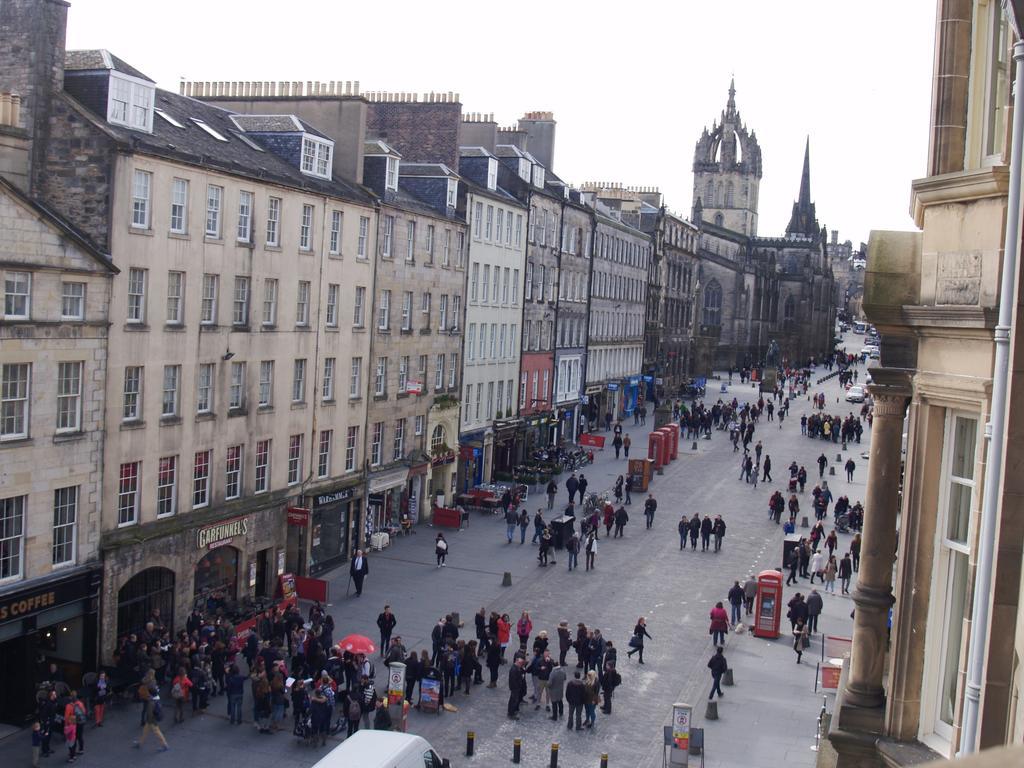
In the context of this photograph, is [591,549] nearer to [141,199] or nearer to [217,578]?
[217,578]

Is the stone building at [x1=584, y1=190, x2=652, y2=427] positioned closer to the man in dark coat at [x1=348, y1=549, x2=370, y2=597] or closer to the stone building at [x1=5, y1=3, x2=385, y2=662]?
the stone building at [x1=5, y1=3, x2=385, y2=662]

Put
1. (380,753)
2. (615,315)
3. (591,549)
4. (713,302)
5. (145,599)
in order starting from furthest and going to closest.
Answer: (713,302)
(615,315)
(591,549)
(145,599)
(380,753)

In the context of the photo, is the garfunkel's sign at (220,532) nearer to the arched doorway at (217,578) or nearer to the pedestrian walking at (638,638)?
the arched doorway at (217,578)

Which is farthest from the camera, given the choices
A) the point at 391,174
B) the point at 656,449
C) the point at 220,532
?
the point at 656,449

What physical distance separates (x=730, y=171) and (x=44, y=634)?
146 meters

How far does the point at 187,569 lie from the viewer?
90.8 feet

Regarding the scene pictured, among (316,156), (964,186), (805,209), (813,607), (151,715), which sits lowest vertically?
(151,715)

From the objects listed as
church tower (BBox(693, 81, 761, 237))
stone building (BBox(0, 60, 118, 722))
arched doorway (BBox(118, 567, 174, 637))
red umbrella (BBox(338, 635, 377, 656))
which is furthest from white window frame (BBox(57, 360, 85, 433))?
church tower (BBox(693, 81, 761, 237))

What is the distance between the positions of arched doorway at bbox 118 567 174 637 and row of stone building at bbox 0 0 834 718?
6 cm

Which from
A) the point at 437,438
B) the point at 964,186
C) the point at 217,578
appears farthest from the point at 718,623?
the point at 964,186

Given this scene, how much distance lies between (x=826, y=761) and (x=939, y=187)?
5843 millimetres

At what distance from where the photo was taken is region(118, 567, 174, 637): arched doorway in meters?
25.7

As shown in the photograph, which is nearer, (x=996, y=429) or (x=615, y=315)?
(x=996, y=429)

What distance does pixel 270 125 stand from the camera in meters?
34.8
